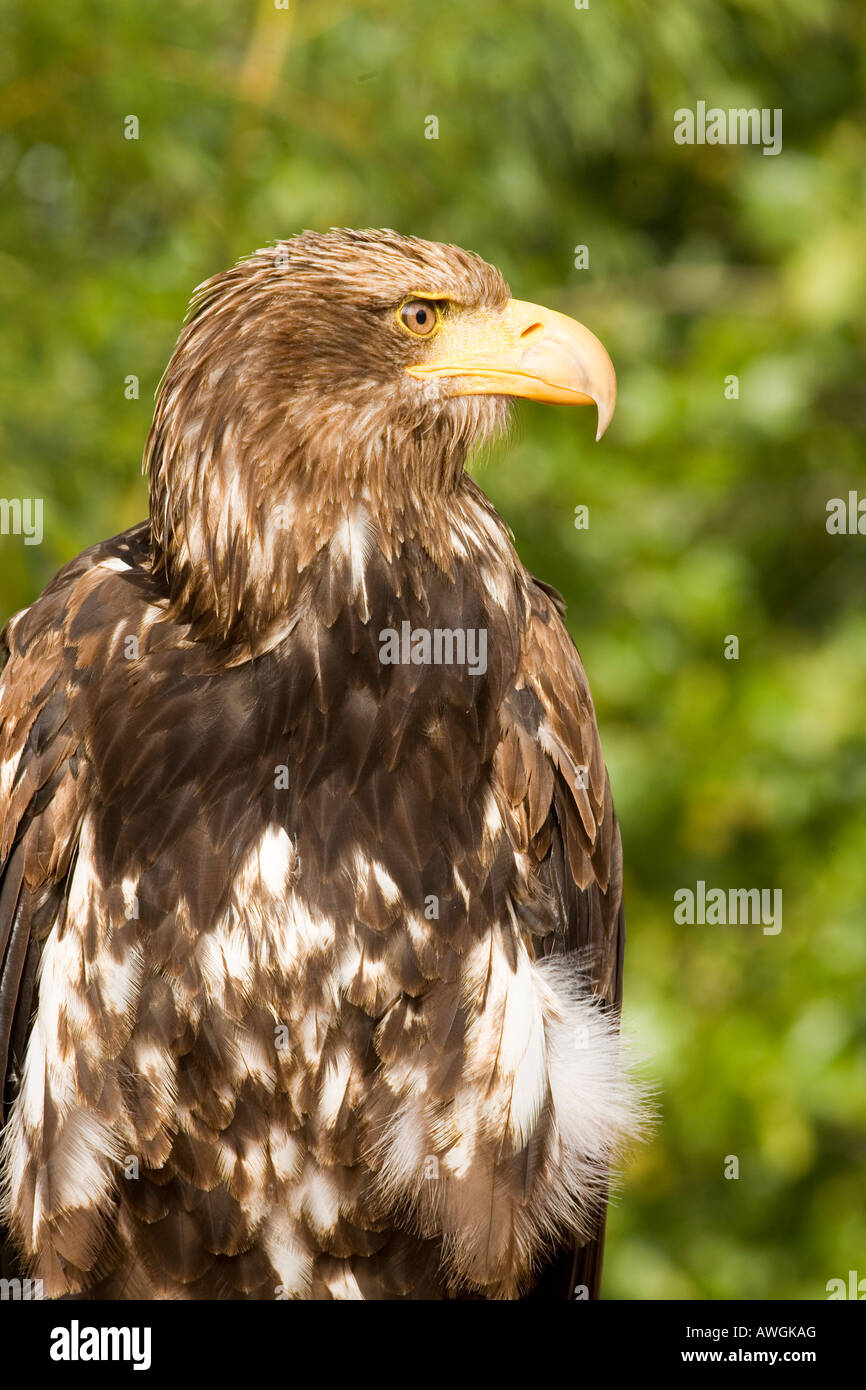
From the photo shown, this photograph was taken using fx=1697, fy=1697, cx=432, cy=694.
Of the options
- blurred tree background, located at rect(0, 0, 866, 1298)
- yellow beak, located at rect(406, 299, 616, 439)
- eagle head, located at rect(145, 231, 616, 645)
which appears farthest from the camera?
blurred tree background, located at rect(0, 0, 866, 1298)

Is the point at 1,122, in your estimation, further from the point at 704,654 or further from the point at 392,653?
the point at 704,654

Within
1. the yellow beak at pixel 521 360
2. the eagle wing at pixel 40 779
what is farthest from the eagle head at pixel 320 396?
the eagle wing at pixel 40 779

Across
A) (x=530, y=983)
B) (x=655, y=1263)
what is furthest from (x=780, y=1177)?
(x=530, y=983)

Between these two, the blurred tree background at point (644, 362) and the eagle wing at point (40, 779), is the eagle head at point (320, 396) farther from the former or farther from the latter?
the blurred tree background at point (644, 362)

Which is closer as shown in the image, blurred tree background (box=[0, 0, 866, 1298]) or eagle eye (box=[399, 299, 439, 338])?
eagle eye (box=[399, 299, 439, 338])

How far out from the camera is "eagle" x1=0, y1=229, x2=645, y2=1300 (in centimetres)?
263

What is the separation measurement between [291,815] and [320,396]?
2.16ft

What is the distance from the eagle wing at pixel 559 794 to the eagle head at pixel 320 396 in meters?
0.33

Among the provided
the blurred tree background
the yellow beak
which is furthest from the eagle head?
the blurred tree background

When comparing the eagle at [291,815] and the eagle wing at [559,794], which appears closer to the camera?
the eagle at [291,815]

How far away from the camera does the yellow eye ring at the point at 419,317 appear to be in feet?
8.64

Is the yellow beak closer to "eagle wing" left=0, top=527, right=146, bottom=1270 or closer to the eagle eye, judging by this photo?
the eagle eye

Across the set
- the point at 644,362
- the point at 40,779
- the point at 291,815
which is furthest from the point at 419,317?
the point at 644,362

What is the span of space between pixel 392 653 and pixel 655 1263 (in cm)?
322
